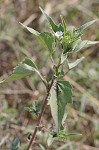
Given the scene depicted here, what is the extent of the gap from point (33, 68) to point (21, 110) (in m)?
1.31

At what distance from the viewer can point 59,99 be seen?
1.29 meters

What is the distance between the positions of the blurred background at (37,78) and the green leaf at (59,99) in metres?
0.98

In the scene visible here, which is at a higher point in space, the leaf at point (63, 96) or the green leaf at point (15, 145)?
the leaf at point (63, 96)

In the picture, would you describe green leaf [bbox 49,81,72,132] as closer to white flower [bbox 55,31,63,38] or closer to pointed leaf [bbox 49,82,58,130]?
pointed leaf [bbox 49,82,58,130]

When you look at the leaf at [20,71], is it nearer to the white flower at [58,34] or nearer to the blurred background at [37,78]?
the white flower at [58,34]

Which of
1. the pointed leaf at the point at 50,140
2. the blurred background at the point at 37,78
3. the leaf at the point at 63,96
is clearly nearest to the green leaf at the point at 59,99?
the leaf at the point at 63,96

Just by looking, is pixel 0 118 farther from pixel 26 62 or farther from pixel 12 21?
pixel 12 21

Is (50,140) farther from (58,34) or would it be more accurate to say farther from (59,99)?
(58,34)

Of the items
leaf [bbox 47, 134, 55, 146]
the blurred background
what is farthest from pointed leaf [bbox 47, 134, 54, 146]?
the blurred background

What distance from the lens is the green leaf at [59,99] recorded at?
4.07ft

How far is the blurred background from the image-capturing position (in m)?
2.61

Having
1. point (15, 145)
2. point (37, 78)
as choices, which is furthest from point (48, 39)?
point (37, 78)

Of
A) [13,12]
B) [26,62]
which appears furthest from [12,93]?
[26,62]

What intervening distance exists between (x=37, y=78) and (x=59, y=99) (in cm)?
154
